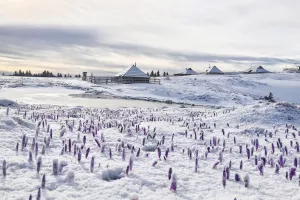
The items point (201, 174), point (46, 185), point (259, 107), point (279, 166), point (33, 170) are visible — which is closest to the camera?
point (46, 185)

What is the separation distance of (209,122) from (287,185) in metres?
6.86

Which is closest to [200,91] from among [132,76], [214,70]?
[132,76]

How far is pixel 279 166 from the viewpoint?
5059 millimetres

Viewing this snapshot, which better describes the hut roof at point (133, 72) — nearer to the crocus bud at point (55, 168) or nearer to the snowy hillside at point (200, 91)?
the snowy hillside at point (200, 91)

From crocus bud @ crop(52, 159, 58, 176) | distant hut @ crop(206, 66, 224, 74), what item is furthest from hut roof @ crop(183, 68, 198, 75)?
crocus bud @ crop(52, 159, 58, 176)

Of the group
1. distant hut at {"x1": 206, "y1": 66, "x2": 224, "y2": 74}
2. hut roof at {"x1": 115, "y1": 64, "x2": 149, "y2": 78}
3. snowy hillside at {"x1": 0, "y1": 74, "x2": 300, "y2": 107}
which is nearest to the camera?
snowy hillside at {"x1": 0, "y1": 74, "x2": 300, "y2": 107}

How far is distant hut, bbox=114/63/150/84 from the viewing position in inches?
2805

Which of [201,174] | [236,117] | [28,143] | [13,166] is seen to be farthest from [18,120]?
[236,117]

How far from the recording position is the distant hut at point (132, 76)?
234 ft

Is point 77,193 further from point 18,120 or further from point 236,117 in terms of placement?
point 236,117

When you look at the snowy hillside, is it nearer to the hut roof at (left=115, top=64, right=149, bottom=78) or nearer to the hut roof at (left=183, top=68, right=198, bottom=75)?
the hut roof at (left=115, top=64, right=149, bottom=78)

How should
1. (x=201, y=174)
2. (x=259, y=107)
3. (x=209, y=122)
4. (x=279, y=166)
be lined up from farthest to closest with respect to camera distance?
(x=259, y=107) → (x=209, y=122) → (x=279, y=166) → (x=201, y=174)

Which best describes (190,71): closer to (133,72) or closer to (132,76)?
(133,72)

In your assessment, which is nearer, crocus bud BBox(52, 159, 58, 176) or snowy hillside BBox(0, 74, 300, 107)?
crocus bud BBox(52, 159, 58, 176)
